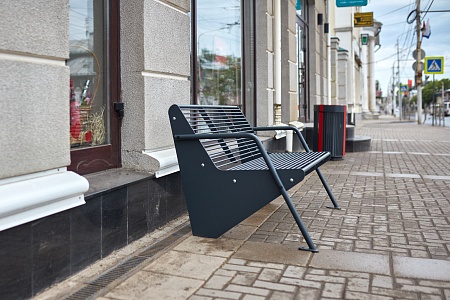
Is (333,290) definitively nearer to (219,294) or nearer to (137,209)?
(219,294)

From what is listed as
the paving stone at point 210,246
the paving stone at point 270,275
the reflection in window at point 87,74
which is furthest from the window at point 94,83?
the paving stone at point 270,275

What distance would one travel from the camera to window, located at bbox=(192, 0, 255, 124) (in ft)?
20.7

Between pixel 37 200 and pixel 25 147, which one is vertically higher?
pixel 25 147

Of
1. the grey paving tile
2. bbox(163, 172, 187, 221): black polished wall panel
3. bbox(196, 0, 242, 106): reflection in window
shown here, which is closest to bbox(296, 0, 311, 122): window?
bbox(196, 0, 242, 106): reflection in window

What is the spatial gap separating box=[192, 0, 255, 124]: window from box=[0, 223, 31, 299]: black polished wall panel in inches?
141

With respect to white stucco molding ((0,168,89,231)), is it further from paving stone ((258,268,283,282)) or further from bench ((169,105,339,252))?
paving stone ((258,268,283,282))

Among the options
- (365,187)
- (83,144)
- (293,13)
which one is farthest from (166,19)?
(293,13)

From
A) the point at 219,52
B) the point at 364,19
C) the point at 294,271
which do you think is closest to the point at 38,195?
the point at 294,271

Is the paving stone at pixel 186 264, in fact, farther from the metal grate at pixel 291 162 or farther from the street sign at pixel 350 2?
the street sign at pixel 350 2

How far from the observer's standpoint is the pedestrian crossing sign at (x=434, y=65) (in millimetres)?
30312

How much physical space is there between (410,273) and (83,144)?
2.55 m

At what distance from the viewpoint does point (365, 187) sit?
21.1 feet

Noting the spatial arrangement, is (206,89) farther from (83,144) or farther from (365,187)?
(83,144)

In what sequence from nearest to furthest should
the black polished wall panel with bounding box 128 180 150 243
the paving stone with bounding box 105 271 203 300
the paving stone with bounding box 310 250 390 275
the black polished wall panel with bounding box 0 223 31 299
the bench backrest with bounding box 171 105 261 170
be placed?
the black polished wall panel with bounding box 0 223 31 299
the paving stone with bounding box 105 271 203 300
the paving stone with bounding box 310 250 390 275
the black polished wall panel with bounding box 128 180 150 243
the bench backrest with bounding box 171 105 261 170
